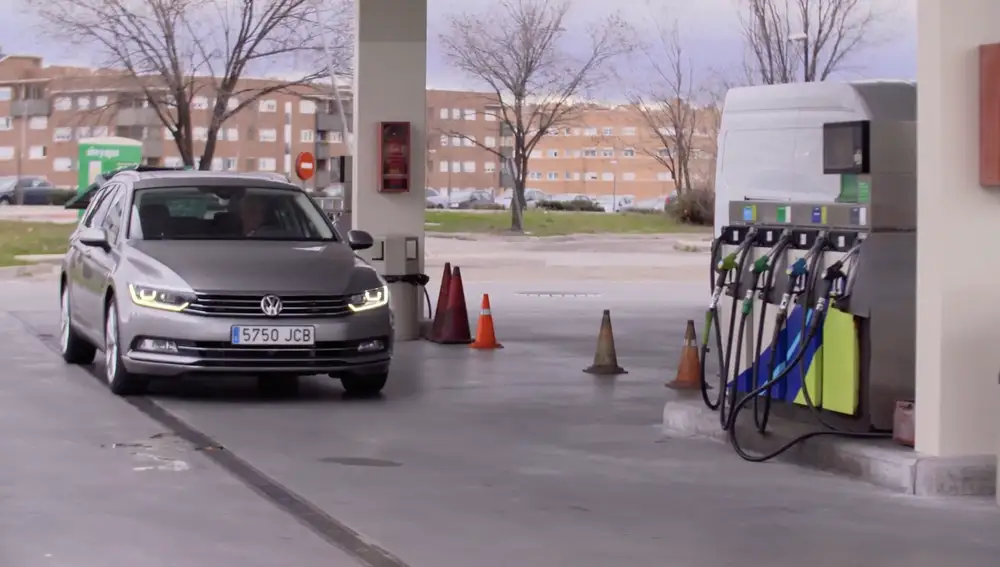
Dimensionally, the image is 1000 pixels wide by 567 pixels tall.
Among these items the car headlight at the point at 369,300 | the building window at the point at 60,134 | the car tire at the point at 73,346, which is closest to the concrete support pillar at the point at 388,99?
the car tire at the point at 73,346

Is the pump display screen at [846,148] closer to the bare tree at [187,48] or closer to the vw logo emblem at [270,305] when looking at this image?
the vw logo emblem at [270,305]

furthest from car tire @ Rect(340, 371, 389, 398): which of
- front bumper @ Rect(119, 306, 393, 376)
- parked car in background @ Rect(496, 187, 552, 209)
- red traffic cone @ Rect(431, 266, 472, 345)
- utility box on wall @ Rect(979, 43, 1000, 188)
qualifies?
parked car in background @ Rect(496, 187, 552, 209)

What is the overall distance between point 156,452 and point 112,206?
4.36 metres

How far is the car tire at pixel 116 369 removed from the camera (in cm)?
1099

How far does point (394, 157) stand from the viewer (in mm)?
16625

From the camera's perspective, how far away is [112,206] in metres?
12.6

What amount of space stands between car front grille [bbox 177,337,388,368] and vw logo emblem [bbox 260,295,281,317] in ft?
0.79

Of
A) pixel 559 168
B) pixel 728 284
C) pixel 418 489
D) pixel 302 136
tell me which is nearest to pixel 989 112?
pixel 728 284

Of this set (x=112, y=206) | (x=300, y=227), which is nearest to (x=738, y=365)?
(x=300, y=227)

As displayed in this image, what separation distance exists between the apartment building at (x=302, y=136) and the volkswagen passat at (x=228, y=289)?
38309 mm

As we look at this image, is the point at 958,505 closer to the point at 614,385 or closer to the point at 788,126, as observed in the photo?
the point at 614,385

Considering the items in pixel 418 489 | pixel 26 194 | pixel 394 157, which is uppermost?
pixel 26 194

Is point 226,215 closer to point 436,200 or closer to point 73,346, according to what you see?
point 73,346

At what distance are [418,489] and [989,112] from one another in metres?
3.43
